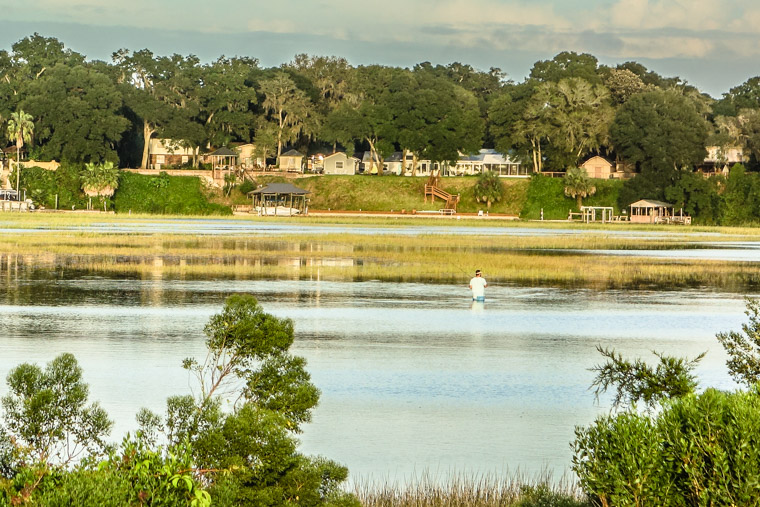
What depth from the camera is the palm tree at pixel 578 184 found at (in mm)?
104050

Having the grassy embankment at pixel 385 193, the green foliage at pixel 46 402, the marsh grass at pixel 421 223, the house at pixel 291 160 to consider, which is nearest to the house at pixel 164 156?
the house at pixel 291 160

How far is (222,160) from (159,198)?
10.2 meters

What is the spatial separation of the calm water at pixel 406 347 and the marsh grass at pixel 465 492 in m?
0.70

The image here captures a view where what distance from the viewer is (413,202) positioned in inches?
4309

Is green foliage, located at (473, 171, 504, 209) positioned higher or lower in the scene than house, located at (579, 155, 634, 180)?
lower

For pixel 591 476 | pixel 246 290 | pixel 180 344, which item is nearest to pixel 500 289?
pixel 246 290

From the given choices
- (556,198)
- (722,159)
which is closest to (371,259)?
(556,198)

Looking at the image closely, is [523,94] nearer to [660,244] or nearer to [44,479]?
[660,244]

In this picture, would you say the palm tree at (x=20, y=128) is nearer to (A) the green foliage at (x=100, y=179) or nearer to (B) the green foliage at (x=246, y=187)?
(A) the green foliage at (x=100, y=179)

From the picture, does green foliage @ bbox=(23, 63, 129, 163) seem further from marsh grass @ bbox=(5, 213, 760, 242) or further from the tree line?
marsh grass @ bbox=(5, 213, 760, 242)

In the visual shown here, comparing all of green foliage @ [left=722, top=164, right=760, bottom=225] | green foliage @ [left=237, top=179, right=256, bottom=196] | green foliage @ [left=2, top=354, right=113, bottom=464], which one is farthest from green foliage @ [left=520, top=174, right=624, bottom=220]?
green foliage @ [left=2, top=354, right=113, bottom=464]

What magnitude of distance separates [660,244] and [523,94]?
53295 millimetres

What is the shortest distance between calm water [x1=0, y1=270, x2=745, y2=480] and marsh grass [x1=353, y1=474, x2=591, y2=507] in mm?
699

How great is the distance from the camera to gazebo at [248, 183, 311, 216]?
345 ft
